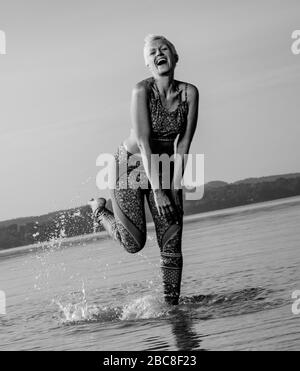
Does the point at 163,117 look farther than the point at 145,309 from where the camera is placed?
No

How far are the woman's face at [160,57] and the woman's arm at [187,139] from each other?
24 centimetres

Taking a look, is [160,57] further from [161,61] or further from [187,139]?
[187,139]

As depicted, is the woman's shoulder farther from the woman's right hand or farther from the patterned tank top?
the woman's right hand

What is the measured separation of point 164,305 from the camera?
23.0 feet

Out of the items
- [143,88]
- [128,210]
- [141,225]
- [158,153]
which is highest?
[143,88]

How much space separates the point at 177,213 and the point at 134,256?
19.3ft

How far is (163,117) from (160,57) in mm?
457

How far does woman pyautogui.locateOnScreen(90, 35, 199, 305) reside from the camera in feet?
21.8

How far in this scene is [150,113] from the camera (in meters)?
6.66

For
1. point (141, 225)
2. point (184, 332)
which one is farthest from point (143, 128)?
point (184, 332)

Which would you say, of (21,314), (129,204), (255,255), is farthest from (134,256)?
(129,204)

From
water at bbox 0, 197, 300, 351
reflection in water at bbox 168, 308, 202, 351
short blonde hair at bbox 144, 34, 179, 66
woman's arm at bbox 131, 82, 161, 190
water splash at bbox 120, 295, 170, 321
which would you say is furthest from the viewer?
water splash at bbox 120, 295, 170, 321

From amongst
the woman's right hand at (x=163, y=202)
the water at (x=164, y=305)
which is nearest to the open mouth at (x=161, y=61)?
the woman's right hand at (x=163, y=202)

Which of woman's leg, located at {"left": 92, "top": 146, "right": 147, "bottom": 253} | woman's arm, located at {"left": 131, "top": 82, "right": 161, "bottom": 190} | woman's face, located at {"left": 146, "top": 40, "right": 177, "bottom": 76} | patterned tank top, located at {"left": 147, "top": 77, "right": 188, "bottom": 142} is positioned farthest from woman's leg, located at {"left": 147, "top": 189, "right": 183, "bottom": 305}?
woman's face, located at {"left": 146, "top": 40, "right": 177, "bottom": 76}
